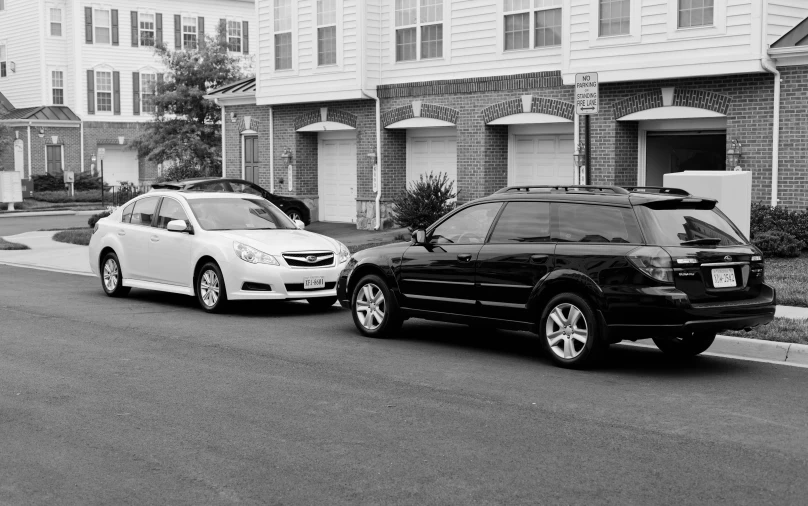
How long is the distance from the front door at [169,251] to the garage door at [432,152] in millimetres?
10814

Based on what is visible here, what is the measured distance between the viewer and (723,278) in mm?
9219

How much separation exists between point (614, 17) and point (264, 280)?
10685 mm

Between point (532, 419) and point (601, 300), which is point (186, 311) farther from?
point (532, 419)

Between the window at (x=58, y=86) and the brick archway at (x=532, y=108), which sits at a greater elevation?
the window at (x=58, y=86)

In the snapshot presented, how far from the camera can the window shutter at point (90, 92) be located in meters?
50.7

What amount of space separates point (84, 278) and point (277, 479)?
44.5 feet

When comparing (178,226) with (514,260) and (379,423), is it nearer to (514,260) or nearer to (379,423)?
(514,260)

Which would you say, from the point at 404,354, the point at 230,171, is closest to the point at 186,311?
the point at 404,354

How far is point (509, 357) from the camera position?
10.1 meters

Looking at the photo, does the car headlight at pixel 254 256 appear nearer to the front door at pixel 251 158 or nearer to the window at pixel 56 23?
the front door at pixel 251 158

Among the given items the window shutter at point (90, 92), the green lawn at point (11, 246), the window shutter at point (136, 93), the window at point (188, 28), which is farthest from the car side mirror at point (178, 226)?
the window at point (188, 28)

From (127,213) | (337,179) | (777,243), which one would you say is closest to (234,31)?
(337,179)

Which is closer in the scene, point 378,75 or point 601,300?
point 601,300

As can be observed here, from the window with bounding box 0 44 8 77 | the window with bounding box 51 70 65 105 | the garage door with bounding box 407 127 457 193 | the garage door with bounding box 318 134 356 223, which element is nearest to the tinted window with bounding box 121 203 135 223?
the garage door with bounding box 407 127 457 193
